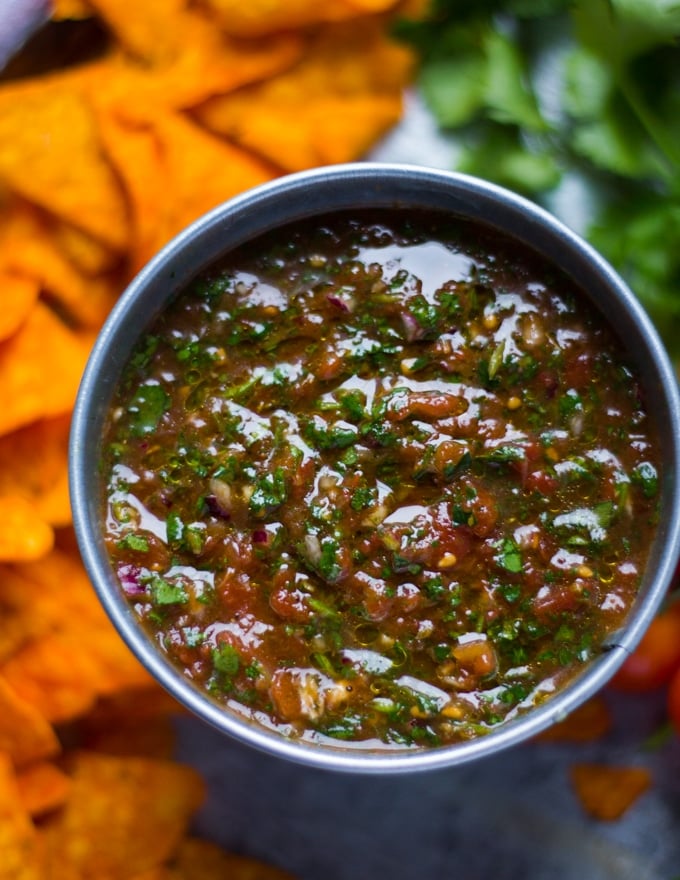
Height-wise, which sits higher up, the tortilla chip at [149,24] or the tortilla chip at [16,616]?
the tortilla chip at [149,24]

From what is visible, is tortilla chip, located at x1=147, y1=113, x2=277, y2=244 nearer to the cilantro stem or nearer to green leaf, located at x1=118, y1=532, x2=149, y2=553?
green leaf, located at x1=118, y1=532, x2=149, y2=553

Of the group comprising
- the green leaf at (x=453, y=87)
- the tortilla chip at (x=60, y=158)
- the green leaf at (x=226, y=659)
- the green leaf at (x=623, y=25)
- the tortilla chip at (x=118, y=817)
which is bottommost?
the tortilla chip at (x=118, y=817)

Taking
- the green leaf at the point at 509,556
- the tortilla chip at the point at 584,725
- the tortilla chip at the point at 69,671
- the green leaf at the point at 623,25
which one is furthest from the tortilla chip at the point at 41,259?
the tortilla chip at the point at 584,725

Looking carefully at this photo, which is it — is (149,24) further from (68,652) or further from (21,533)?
(68,652)

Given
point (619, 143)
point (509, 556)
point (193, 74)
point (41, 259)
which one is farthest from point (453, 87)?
point (509, 556)

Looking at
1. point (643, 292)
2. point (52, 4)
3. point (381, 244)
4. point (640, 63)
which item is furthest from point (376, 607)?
point (52, 4)

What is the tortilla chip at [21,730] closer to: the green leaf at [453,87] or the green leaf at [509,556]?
the green leaf at [509,556]
